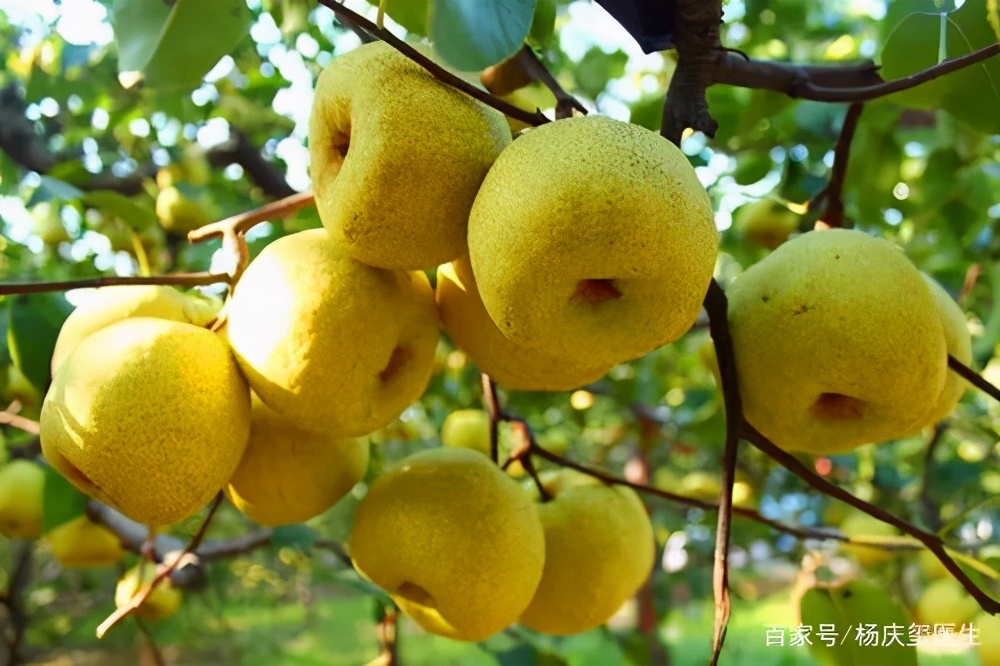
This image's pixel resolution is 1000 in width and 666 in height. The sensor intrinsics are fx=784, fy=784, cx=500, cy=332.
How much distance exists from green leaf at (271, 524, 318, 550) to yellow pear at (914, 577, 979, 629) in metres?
1.53

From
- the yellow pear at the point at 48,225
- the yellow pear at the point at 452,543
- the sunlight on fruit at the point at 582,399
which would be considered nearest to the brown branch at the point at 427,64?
the yellow pear at the point at 452,543

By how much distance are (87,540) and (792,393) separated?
1.63 metres

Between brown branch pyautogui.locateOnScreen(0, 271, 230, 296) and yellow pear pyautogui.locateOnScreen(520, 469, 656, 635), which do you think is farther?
yellow pear pyautogui.locateOnScreen(520, 469, 656, 635)

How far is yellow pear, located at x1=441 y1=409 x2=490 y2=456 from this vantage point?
1.92 meters

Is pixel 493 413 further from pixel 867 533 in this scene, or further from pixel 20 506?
pixel 867 533

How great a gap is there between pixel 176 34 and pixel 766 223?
1.28 meters

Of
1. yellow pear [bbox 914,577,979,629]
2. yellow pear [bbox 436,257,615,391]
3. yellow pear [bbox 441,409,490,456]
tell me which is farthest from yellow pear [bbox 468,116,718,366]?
yellow pear [bbox 914,577,979,629]

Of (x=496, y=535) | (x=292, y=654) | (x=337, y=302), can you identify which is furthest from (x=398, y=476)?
(x=292, y=654)

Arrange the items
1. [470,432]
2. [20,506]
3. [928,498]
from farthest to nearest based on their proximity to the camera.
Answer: [928,498] < [470,432] < [20,506]

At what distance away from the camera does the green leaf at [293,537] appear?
5.47 feet

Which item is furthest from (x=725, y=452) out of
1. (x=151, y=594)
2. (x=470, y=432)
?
(x=151, y=594)

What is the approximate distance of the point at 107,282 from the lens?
0.93 metres

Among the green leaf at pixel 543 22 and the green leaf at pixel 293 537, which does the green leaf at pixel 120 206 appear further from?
the green leaf at pixel 543 22

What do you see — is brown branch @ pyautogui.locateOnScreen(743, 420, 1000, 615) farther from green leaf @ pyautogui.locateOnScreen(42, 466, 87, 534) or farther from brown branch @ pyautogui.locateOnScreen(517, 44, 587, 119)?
green leaf @ pyautogui.locateOnScreen(42, 466, 87, 534)
